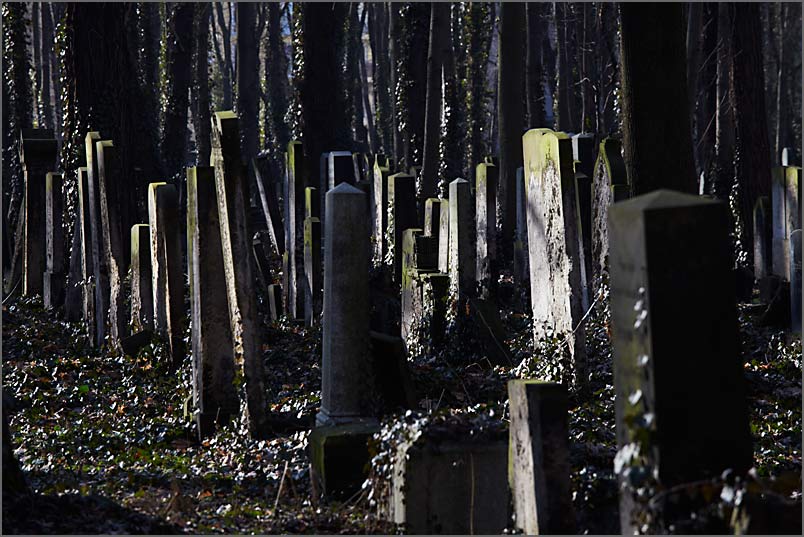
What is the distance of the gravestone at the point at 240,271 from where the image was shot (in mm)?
7949

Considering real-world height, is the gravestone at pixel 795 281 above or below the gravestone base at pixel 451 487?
above

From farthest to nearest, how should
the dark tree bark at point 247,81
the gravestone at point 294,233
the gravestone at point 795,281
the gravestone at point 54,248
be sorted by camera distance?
the dark tree bark at point 247,81, the gravestone at point 54,248, the gravestone at point 294,233, the gravestone at point 795,281

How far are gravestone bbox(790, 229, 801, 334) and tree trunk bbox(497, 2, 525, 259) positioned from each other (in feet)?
21.3

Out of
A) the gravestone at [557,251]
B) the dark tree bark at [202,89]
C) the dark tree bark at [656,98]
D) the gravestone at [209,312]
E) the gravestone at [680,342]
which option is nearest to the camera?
the gravestone at [680,342]

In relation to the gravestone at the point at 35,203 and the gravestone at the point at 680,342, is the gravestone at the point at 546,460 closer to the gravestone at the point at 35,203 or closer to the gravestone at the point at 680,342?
the gravestone at the point at 680,342

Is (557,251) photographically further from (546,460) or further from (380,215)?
(380,215)

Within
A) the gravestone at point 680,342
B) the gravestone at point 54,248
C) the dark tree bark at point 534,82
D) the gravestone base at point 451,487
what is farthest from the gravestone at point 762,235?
the dark tree bark at point 534,82

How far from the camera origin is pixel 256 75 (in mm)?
35906

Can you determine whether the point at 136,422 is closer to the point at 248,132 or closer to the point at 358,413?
the point at 358,413

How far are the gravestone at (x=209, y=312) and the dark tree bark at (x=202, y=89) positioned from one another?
16.3 m

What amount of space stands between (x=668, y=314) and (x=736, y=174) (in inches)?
496

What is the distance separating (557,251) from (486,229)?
3693mm

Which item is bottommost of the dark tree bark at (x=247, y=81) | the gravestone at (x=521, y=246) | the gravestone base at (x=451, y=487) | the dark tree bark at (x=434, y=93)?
Result: the gravestone base at (x=451, y=487)

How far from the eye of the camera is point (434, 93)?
20766 mm
